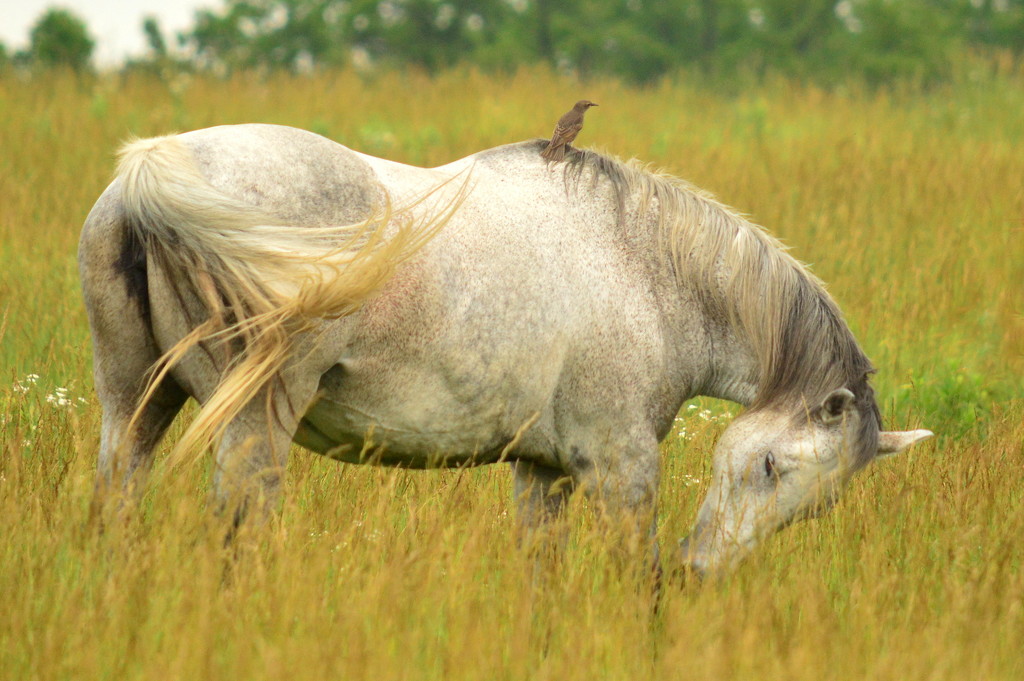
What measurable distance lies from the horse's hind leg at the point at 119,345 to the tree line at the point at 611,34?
15.8 metres

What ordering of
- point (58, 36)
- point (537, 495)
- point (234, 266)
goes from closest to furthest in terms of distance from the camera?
point (234, 266) → point (537, 495) → point (58, 36)

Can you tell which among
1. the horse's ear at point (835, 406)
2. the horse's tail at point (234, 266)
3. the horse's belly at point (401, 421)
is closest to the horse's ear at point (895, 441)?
the horse's ear at point (835, 406)

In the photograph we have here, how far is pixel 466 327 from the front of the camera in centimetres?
299

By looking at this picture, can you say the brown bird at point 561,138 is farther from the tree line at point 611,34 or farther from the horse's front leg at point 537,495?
the tree line at point 611,34

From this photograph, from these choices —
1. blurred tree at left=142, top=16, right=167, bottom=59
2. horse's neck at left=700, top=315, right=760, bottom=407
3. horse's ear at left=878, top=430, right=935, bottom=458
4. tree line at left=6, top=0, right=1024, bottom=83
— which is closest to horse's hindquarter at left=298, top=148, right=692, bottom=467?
horse's neck at left=700, top=315, right=760, bottom=407

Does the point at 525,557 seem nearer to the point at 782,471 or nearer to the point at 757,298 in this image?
the point at 782,471

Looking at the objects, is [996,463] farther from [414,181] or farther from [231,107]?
[231,107]

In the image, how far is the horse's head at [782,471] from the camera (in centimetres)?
332

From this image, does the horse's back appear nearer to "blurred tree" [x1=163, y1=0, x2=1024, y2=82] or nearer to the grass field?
the grass field

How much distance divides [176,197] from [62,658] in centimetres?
110

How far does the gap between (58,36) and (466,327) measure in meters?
16.6

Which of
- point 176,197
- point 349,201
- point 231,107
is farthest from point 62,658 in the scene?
point 231,107

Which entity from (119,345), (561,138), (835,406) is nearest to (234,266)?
(119,345)

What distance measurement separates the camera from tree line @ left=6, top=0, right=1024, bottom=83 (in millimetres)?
18062
